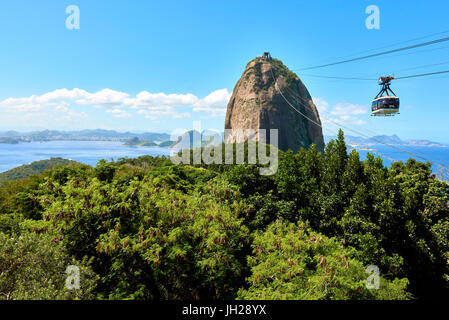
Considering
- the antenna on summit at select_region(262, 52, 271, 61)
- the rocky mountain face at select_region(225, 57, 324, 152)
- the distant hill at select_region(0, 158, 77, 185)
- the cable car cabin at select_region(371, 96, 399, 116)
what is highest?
the antenna on summit at select_region(262, 52, 271, 61)

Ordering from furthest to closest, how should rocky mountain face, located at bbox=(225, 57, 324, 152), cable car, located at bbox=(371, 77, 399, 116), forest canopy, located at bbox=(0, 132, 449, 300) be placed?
1. rocky mountain face, located at bbox=(225, 57, 324, 152)
2. cable car, located at bbox=(371, 77, 399, 116)
3. forest canopy, located at bbox=(0, 132, 449, 300)

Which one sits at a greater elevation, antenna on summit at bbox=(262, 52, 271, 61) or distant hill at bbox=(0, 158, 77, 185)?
antenna on summit at bbox=(262, 52, 271, 61)

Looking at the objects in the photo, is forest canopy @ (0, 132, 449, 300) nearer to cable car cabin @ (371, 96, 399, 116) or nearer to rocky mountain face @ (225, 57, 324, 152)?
cable car cabin @ (371, 96, 399, 116)

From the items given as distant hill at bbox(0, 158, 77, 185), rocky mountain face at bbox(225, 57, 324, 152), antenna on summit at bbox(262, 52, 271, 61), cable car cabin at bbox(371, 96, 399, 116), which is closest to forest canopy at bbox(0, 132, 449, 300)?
cable car cabin at bbox(371, 96, 399, 116)

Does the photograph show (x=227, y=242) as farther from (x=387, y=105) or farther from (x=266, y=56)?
(x=266, y=56)

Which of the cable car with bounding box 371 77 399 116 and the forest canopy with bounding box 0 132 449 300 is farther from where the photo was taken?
the cable car with bounding box 371 77 399 116

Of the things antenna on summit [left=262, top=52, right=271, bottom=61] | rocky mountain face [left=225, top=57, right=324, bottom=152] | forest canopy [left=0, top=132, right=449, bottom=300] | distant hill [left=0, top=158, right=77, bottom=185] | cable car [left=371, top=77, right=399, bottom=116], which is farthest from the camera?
antenna on summit [left=262, top=52, right=271, bottom=61]
